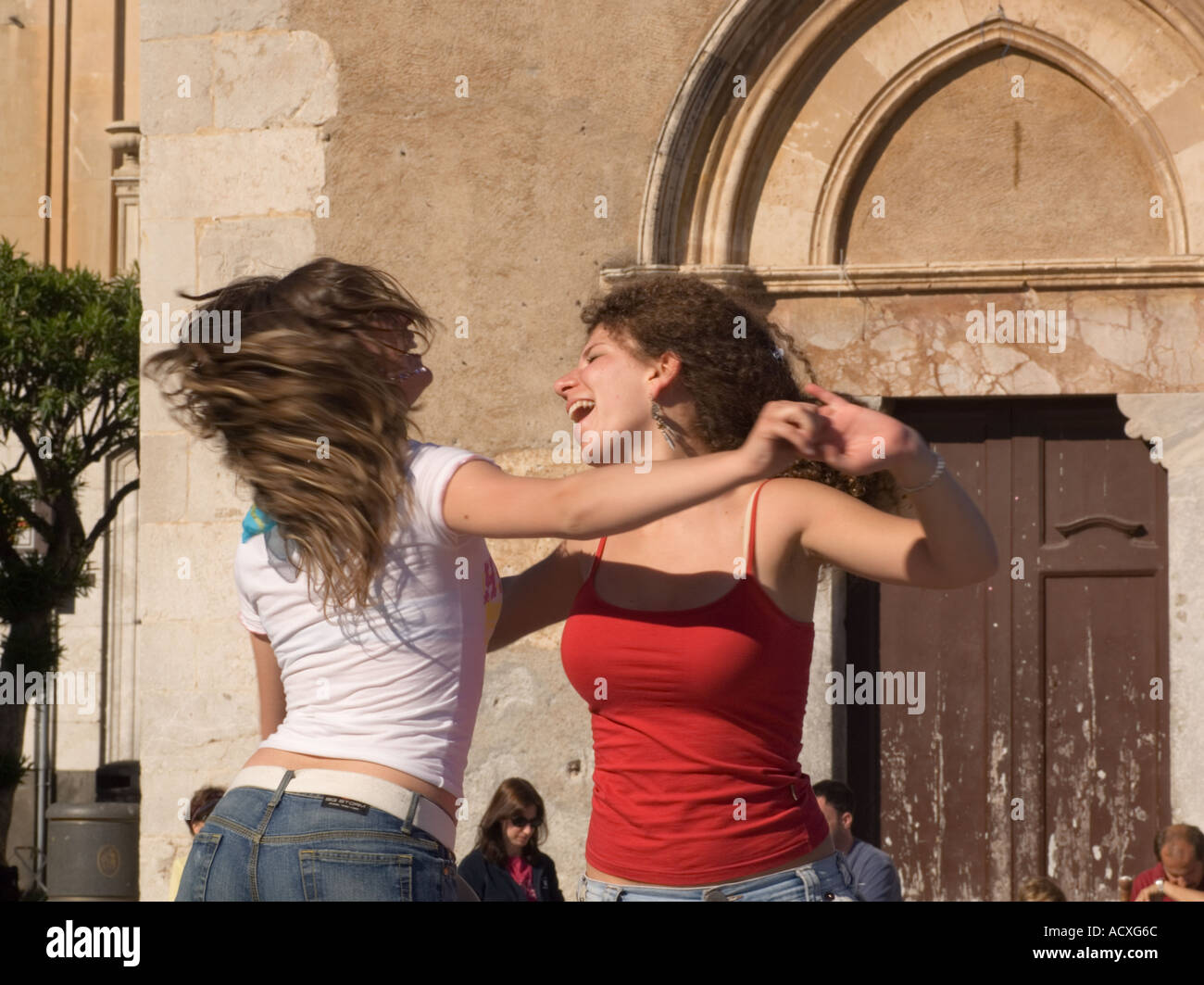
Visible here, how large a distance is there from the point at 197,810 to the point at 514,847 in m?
1.16

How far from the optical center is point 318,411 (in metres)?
2.07

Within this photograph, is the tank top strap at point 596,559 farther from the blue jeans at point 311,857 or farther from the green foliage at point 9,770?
the green foliage at point 9,770

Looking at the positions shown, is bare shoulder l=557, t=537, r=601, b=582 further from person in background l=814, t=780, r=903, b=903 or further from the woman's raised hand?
person in background l=814, t=780, r=903, b=903

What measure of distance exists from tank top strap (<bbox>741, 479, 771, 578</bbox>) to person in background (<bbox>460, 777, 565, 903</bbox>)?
10.9 ft

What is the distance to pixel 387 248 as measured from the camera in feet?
19.5

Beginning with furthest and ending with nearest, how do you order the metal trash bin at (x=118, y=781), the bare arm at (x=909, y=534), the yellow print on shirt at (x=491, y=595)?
1. the metal trash bin at (x=118, y=781)
2. the yellow print on shirt at (x=491, y=595)
3. the bare arm at (x=909, y=534)

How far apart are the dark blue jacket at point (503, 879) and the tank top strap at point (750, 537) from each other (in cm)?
317

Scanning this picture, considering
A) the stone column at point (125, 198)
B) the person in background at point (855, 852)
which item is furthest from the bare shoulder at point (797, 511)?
the stone column at point (125, 198)

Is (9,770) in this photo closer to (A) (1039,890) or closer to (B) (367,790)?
(A) (1039,890)

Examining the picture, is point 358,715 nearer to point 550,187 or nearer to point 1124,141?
point 550,187

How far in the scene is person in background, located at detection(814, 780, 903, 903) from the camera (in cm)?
503

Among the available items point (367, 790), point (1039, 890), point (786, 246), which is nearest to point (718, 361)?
point (367, 790)

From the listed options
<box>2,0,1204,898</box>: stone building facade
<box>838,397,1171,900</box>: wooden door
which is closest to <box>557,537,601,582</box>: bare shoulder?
<box>2,0,1204,898</box>: stone building facade

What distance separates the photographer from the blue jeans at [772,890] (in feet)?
7.18
